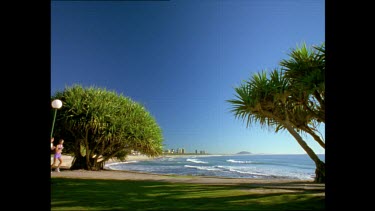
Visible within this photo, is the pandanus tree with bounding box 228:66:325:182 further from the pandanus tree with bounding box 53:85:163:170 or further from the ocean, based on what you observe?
the ocean

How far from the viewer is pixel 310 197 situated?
14.5 feet

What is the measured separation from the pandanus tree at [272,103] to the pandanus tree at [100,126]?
4.11 metres

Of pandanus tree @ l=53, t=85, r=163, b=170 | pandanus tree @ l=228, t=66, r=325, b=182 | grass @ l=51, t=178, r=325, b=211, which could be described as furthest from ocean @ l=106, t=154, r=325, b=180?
grass @ l=51, t=178, r=325, b=211

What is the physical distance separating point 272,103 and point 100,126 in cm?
557

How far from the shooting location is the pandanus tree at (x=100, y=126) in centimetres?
1033

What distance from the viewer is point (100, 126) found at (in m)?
10.4

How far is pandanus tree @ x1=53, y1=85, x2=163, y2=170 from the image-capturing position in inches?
407

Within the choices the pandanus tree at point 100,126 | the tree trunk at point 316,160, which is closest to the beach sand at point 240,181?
the tree trunk at point 316,160

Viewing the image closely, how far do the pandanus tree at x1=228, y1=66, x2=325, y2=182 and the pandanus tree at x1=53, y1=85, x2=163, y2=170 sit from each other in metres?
4.11

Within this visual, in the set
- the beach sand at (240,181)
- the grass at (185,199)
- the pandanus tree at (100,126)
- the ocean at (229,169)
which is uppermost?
the pandanus tree at (100,126)

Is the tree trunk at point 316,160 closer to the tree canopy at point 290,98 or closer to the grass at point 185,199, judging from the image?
the tree canopy at point 290,98

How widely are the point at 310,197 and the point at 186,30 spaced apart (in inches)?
158
